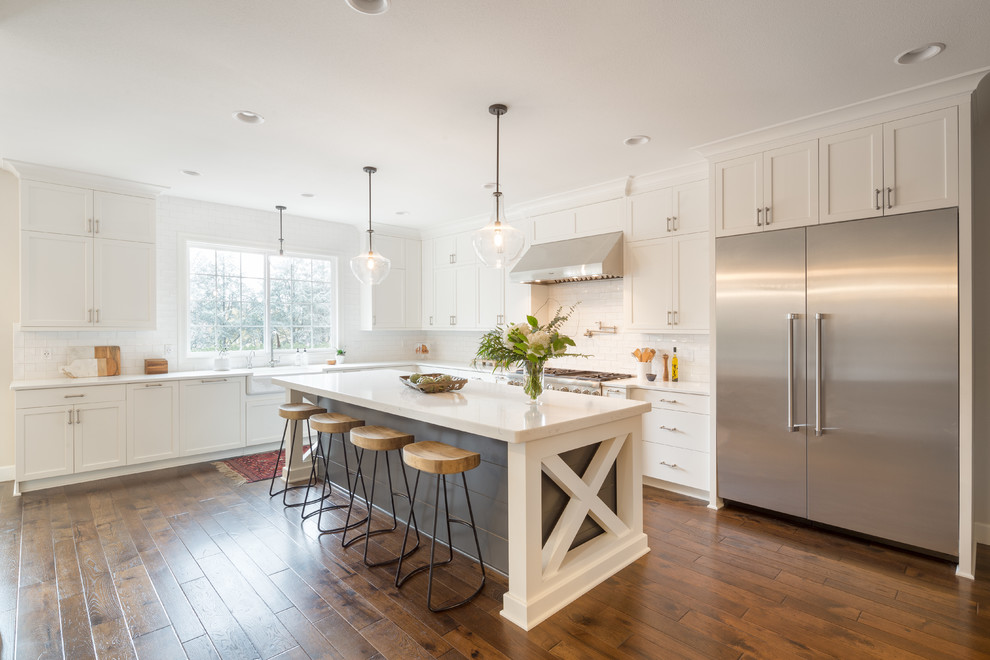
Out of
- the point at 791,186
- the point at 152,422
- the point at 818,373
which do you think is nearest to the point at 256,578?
the point at 152,422

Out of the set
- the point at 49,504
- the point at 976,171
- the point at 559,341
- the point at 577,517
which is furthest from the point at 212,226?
the point at 976,171

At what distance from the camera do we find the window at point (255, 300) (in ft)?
18.1

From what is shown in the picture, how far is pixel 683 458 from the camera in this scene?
3.97 m

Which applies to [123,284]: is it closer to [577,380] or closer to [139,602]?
[139,602]

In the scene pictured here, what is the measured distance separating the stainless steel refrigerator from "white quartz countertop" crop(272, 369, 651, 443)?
125cm

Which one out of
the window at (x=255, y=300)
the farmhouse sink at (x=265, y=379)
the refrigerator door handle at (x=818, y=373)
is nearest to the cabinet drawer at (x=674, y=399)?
the refrigerator door handle at (x=818, y=373)

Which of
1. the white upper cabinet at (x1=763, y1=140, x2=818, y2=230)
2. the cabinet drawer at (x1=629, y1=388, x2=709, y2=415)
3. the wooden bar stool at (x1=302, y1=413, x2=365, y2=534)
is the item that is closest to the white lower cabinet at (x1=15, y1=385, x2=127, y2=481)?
the wooden bar stool at (x1=302, y1=413, x2=365, y2=534)

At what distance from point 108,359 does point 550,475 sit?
15.3 feet

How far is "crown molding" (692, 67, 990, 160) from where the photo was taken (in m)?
2.72

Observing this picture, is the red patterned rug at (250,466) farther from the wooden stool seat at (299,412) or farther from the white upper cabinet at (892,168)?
the white upper cabinet at (892,168)

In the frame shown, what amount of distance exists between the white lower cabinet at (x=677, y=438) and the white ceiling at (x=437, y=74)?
2.01 m

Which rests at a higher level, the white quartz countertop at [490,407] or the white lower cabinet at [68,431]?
the white quartz countertop at [490,407]

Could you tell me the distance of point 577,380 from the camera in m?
4.46

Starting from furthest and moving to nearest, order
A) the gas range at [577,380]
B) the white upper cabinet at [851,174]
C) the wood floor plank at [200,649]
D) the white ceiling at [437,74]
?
the gas range at [577,380] → the white upper cabinet at [851,174] → the white ceiling at [437,74] → the wood floor plank at [200,649]
